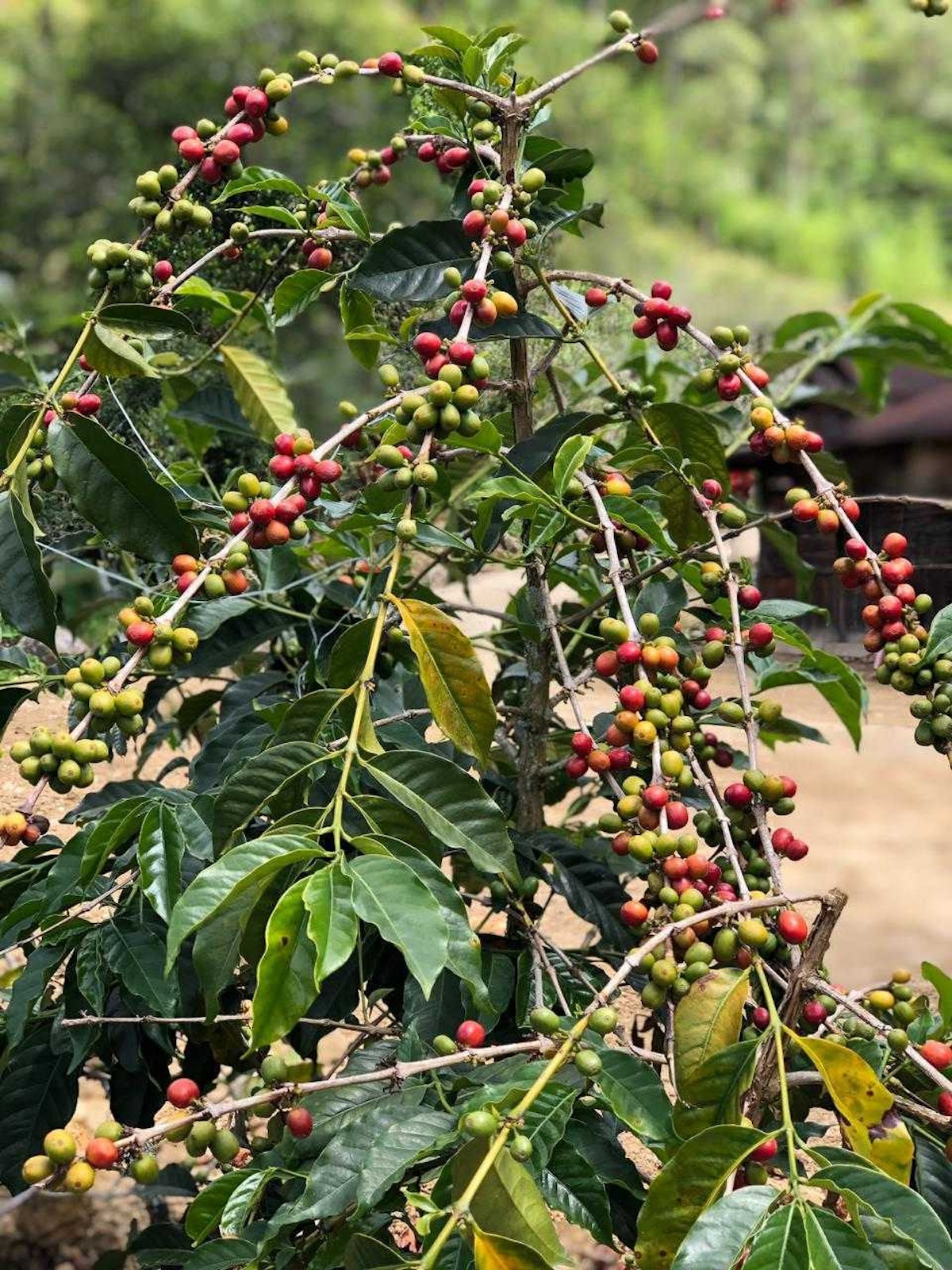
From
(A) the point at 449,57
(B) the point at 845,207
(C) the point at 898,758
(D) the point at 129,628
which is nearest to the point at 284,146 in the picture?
(B) the point at 845,207

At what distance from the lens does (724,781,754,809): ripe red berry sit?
0.45m

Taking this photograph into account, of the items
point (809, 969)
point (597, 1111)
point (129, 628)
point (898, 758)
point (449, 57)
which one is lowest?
point (898, 758)

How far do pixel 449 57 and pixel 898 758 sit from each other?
1.30 m

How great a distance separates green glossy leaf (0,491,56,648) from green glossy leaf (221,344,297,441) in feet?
0.84

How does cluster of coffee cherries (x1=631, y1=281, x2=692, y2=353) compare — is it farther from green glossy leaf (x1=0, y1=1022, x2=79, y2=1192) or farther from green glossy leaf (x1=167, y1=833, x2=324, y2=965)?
green glossy leaf (x1=0, y1=1022, x2=79, y2=1192)

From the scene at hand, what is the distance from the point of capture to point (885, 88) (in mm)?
4156

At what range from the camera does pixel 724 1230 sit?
32cm

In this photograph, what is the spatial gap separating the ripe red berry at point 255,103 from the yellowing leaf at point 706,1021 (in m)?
0.44

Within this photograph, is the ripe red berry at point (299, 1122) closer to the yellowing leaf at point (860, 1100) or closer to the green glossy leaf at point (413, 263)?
the yellowing leaf at point (860, 1100)

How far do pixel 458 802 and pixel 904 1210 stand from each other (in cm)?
18

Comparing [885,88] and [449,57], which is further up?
[885,88]

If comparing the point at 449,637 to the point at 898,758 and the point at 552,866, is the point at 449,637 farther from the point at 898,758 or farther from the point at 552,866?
the point at 898,758

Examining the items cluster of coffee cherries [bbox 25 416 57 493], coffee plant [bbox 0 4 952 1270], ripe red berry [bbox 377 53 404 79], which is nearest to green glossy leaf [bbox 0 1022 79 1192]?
coffee plant [bbox 0 4 952 1270]

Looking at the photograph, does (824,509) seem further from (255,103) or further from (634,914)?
(255,103)
